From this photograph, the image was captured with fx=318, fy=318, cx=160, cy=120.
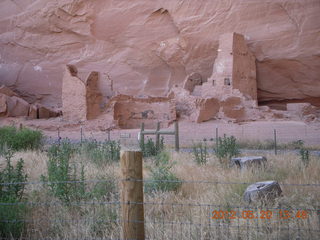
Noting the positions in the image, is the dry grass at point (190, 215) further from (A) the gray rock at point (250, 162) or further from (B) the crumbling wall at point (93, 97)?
(B) the crumbling wall at point (93, 97)

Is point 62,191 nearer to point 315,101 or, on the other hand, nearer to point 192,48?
point 192,48

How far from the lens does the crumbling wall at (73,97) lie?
1731 centimetres

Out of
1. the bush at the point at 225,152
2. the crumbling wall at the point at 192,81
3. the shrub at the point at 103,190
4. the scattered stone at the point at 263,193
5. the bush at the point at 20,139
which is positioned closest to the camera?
the scattered stone at the point at 263,193

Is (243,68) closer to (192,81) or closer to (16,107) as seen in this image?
(192,81)

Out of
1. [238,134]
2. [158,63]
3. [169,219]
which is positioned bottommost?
[169,219]

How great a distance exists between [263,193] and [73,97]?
1530cm

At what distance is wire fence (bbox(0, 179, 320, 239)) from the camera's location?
3.10 metres

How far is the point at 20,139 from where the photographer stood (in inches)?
383

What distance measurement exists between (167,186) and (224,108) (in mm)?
13903

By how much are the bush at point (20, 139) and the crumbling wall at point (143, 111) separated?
846 cm

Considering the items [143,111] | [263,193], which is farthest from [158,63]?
[263,193]

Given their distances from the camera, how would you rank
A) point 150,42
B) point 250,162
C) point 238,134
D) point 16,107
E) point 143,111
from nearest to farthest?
point 250,162 → point 238,134 → point 143,111 → point 16,107 → point 150,42

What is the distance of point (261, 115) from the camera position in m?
17.6
